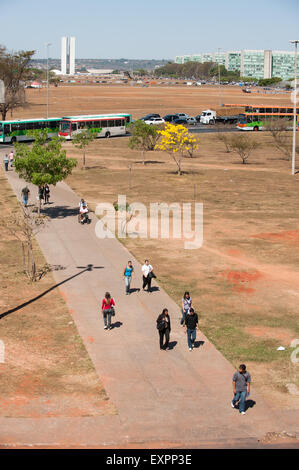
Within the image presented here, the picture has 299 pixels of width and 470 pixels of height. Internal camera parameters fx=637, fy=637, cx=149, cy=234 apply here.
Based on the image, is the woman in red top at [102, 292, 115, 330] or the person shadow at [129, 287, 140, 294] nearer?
the woman in red top at [102, 292, 115, 330]

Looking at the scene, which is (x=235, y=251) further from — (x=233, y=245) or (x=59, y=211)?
(x=59, y=211)

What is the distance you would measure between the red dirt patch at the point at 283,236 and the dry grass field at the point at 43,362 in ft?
38.4

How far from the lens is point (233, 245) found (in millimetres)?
28609

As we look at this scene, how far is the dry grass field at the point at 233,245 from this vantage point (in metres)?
17.6

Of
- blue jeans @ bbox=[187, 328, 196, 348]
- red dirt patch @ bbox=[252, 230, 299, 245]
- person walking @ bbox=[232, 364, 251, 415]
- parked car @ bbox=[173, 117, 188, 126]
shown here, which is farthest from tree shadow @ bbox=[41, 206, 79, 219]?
parked car @ bbox=[173, 117, 188, 126]

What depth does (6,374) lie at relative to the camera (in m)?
15.4

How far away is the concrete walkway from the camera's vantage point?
12.4 metres

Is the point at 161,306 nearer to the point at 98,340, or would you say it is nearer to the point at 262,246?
the point at 98,340

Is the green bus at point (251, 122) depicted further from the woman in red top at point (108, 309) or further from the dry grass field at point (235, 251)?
the woman in red top at point (108, 309)

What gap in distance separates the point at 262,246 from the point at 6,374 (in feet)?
52.2

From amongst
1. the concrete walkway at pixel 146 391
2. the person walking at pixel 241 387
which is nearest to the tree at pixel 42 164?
the concrete walkway at pixel 146 391

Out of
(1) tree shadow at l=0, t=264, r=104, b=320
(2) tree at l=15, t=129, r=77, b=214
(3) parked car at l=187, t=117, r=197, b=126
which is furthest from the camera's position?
(3) parked car at l=187, t=117, r=197, b=126

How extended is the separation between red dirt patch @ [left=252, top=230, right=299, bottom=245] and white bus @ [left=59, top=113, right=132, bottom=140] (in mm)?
36256

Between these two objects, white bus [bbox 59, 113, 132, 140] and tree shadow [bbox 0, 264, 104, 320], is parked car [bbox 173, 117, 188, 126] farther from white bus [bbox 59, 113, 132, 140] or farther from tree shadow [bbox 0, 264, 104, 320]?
tree shadow [bbox 0, 264, 104, 320]
